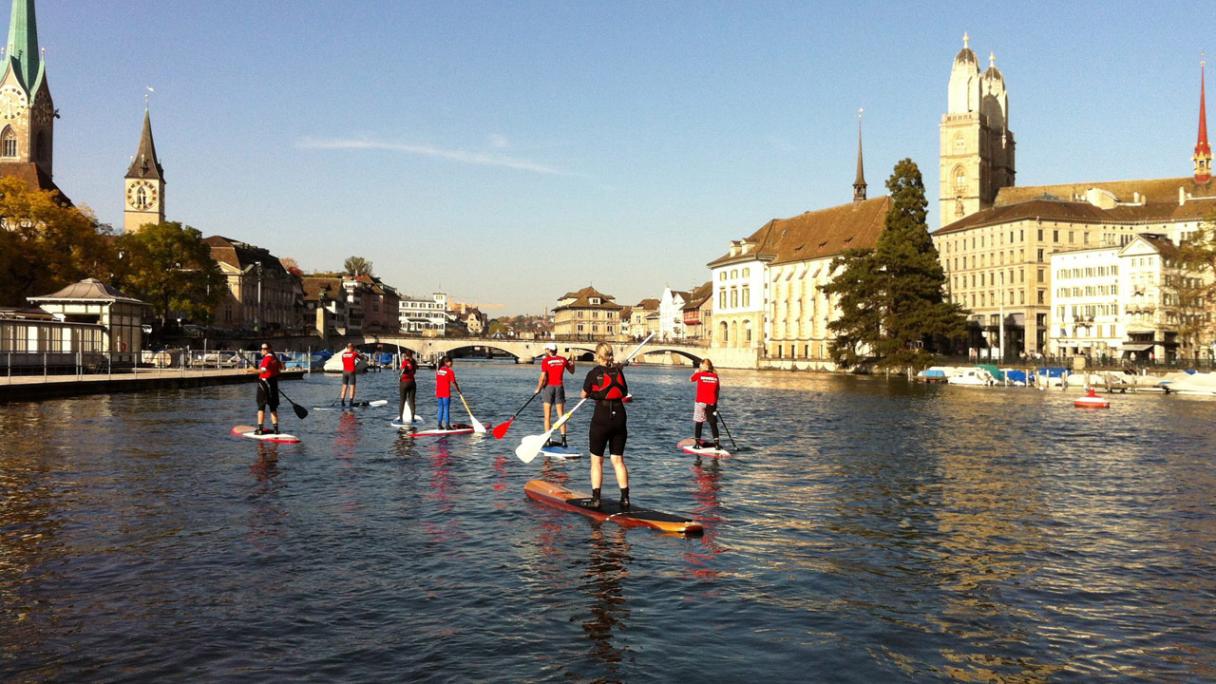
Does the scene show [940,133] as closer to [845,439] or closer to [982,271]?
[982,271]

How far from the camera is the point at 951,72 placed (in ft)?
540

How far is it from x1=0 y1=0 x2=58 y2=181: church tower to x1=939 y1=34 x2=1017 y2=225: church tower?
129309mm

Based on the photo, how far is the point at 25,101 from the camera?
135250mm

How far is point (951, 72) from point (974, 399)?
118 m

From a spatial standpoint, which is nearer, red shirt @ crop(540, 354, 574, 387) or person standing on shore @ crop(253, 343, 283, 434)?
red shirt @ crop(540, 354, 574, 387)

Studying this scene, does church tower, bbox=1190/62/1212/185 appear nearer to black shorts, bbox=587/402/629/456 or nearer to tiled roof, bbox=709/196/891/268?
tiled roof, bbox=709/196/891/268

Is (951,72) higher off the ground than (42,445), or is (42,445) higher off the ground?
(951,72)

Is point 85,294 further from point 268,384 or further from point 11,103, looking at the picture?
point 11,103

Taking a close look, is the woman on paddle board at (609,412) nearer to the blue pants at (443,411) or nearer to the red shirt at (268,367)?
the red shirt at (268,367)

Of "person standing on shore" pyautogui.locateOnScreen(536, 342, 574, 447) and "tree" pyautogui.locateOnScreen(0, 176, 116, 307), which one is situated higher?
"tree" pyautogui.locateOnScreen(0, 176, 116, 307)

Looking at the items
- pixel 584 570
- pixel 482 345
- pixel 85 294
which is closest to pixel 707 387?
pixel 584 570

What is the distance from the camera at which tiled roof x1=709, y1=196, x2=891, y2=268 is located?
445ft

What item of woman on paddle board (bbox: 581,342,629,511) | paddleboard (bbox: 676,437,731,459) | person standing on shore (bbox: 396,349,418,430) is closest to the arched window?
person standing on shore (bbox: 396,349,418,430)

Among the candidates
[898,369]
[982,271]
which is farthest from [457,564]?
[982,271]
